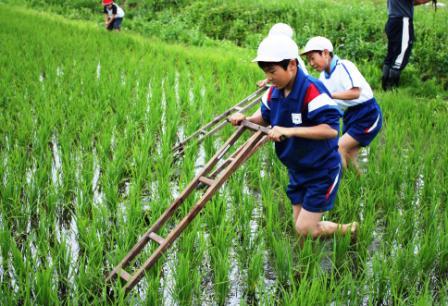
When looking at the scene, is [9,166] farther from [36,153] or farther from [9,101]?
[9,101]

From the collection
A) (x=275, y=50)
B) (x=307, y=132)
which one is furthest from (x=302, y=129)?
(x=275, y=50)

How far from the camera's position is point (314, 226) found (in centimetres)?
248

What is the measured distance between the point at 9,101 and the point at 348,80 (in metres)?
3.43

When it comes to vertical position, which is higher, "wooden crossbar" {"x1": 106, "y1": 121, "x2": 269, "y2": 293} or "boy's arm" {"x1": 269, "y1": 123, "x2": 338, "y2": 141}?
"boy's arm" {"x1": 269, "y1": 123, "x2": 338, "y2": 141}

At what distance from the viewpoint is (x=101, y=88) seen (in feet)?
17.1

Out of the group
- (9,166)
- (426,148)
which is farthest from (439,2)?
(9,166)

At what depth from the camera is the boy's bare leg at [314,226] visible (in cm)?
247

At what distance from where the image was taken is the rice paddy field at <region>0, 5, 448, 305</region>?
7.34ft

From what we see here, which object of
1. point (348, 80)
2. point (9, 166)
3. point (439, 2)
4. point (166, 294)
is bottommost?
point (166, 294)

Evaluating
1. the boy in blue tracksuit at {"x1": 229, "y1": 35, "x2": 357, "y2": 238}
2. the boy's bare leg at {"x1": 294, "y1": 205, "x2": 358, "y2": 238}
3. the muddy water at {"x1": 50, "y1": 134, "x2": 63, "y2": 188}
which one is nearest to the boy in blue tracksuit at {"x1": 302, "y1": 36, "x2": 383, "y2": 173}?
the boy in blue tracksuit at {"x1": 229, "y1": 35, "x2": 357, "y2": 238}

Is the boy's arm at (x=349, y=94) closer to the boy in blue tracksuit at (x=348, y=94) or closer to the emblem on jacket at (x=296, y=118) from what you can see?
the boy in blue tracksuit at (x=348, y=94)

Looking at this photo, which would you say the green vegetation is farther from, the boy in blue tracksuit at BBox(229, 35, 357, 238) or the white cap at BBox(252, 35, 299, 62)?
the white cap at BBox(252, 35, 299, 62)

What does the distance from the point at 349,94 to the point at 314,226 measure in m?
1.09

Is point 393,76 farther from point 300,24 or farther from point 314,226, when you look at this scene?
point 314,226
